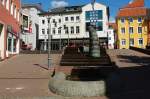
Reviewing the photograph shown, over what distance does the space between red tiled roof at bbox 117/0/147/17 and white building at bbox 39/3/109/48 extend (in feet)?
31.9

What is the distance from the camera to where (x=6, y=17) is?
120 feet

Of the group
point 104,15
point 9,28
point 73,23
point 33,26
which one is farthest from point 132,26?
point 9,28

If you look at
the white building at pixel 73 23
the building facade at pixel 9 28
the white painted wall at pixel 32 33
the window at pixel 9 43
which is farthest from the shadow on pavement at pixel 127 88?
the white painted wall at pixel 32 33

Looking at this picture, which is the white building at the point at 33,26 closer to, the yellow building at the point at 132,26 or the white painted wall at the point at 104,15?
the white painted wall at the point at 104,15

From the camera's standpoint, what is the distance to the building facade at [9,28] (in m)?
34.6

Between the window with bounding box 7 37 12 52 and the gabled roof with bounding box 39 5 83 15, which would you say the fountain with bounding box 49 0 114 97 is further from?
the gabled roof with bounding box 39 5 83 15

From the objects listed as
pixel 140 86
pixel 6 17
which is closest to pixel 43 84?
pixel 140 86

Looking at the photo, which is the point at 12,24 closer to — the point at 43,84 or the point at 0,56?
the point at 0,56

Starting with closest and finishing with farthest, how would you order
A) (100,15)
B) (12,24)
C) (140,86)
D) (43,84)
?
(140,86), (43,84), (12,24), (100,15)

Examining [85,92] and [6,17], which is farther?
[6,17]

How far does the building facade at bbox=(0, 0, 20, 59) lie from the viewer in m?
34.6

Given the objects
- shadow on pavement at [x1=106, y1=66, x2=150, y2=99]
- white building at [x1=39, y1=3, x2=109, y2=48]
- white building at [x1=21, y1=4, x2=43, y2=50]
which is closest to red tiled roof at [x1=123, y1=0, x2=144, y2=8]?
white building at [x1=39, y1=3, x2=109, y2=48]

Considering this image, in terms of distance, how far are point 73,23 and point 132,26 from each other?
51.2ft

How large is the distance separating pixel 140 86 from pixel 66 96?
11.7 feet
